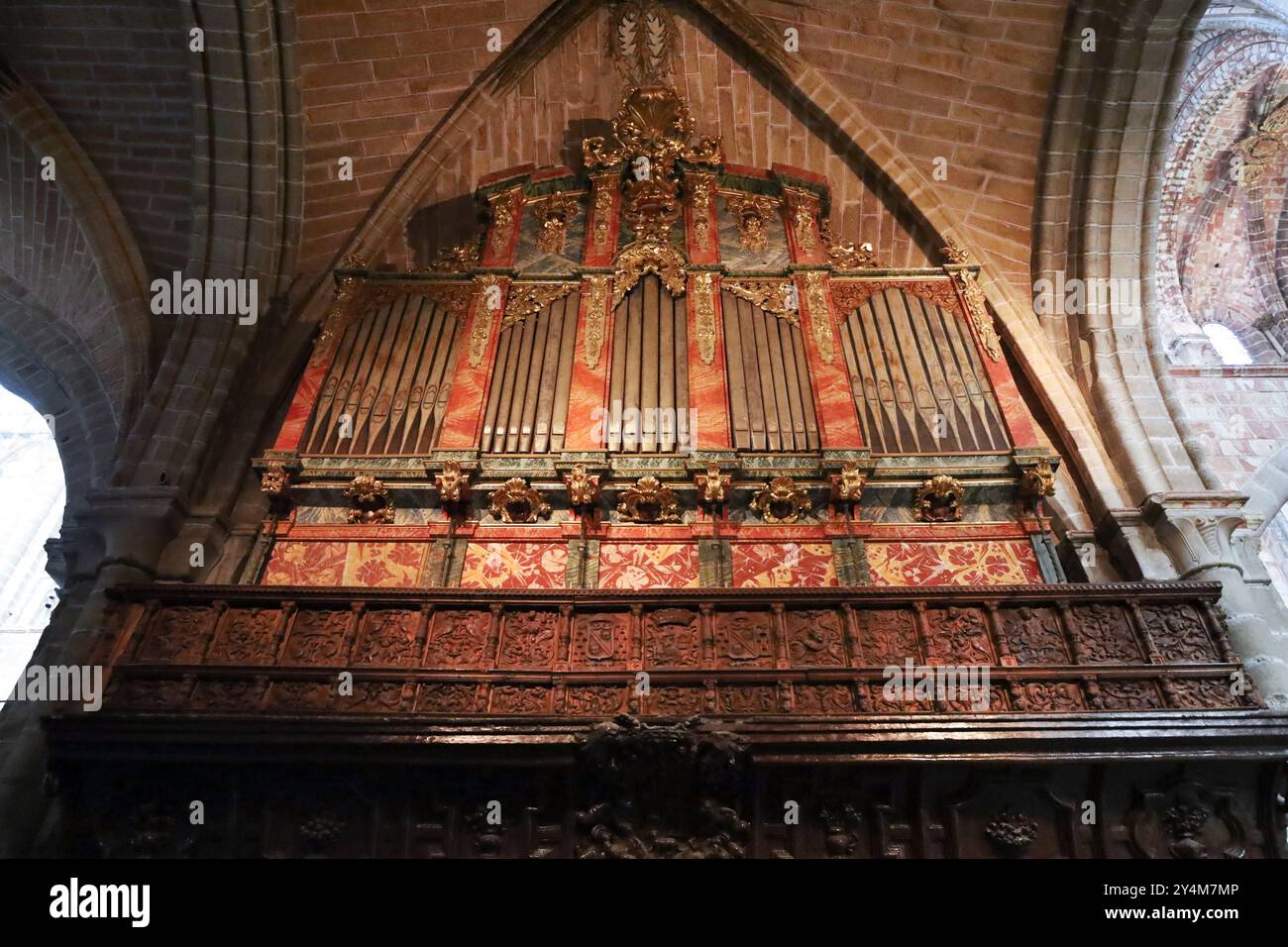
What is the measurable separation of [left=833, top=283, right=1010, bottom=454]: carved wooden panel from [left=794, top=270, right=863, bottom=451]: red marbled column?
24cm

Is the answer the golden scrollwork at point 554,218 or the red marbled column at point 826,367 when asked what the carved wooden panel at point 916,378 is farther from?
the golden scrollwork at point 554,218

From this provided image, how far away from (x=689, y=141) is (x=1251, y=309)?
936 cm

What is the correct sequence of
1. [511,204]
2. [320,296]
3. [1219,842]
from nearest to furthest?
[1219,842] → [320,296] → [511,204]

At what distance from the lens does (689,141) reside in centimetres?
1227

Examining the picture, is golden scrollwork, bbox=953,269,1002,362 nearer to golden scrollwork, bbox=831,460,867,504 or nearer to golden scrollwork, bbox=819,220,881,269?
golden scrollwork, bbox=819,220,881,269

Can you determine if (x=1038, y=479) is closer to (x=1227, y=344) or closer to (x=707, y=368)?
(x=707, y=368)

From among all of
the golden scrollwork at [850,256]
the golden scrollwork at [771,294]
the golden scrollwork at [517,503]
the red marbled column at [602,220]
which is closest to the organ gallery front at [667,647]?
the golden scrollwork at [517,503]

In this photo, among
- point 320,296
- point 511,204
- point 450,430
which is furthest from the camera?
point 511,204

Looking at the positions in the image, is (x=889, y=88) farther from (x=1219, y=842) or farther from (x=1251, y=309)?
(x=1219, y=842)

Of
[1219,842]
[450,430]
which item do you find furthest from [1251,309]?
[450,430]

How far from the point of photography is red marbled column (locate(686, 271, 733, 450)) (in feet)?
28.8

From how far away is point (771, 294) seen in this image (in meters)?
10.5

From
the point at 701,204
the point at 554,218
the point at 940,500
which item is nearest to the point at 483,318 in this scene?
the point at 554,218

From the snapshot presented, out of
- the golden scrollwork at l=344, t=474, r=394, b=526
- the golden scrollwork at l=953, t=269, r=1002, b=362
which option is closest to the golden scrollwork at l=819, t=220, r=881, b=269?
the golden scrollwork at l=953, t=269, r=1002, b=362
